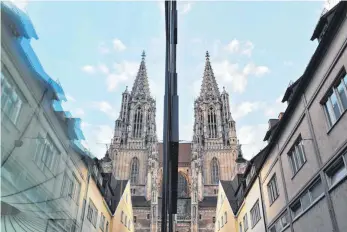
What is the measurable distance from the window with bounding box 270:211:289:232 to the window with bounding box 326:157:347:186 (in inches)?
213

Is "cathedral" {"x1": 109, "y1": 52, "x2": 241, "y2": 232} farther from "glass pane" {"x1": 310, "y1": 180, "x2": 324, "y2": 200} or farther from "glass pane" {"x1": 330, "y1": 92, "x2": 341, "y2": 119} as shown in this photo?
"glass pane" {"x1": 330, "y1": 92, "x2": 341, "y2": 119}

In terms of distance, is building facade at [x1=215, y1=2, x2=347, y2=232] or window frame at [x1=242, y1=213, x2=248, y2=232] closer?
building facade at [x1=215, y1=2, x2=347, y2=232]

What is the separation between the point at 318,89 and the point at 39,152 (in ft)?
37.7

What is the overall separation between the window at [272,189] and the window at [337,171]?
657 cm

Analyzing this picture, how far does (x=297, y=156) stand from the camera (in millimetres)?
14719

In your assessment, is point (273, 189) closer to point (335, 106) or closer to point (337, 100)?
point (335, 106)

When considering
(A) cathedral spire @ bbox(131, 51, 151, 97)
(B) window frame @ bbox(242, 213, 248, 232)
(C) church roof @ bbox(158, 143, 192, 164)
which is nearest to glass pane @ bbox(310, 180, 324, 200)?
(B) window frame @ bbox(242, 213, 248, 232)

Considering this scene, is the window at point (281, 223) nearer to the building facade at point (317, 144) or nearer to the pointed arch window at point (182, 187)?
the building facade at point (317, 144)

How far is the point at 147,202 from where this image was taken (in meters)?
62.8

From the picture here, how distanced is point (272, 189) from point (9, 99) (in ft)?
60.0

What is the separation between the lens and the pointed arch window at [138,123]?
252 ft

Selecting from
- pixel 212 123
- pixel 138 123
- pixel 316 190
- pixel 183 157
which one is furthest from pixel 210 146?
pixel 316 190

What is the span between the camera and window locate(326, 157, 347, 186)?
1034 centimetres

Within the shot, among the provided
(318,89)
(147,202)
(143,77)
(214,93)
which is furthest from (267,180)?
(143,77)
